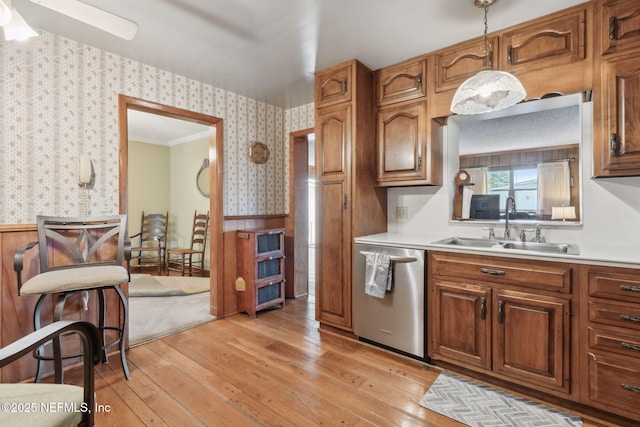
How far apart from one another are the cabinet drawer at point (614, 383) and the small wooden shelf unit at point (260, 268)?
2.72m

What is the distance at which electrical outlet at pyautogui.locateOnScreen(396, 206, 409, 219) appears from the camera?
3000mm

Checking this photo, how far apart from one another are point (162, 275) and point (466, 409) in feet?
15.7

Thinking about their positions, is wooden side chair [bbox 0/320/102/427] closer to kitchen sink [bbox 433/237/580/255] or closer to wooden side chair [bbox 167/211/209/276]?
kitchen sink [bbox 433/237/580/255]

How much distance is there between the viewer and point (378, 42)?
2389 millimetres

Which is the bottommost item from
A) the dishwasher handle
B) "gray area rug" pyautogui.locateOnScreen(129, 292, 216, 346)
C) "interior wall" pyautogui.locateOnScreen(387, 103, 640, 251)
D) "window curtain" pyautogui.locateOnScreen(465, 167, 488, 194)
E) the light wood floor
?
the light wood floor

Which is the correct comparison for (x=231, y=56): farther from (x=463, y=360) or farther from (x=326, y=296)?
(x=463, y=360)

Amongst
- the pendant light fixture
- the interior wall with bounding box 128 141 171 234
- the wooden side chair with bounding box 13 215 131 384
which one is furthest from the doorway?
the interior wall with bounding box 128 141 171 234

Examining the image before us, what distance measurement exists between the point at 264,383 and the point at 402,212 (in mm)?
1915

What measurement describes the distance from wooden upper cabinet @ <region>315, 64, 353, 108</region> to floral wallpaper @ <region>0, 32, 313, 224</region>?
4.10 feet

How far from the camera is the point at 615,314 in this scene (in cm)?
164

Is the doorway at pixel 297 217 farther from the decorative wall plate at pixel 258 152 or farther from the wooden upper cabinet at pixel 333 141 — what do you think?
the wooden upper cabinet at pixel 333 141

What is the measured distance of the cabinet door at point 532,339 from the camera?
178cm

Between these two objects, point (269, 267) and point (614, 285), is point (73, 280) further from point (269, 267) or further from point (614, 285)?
point (614, 285)

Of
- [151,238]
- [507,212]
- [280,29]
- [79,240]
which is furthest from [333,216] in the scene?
[151,238]
